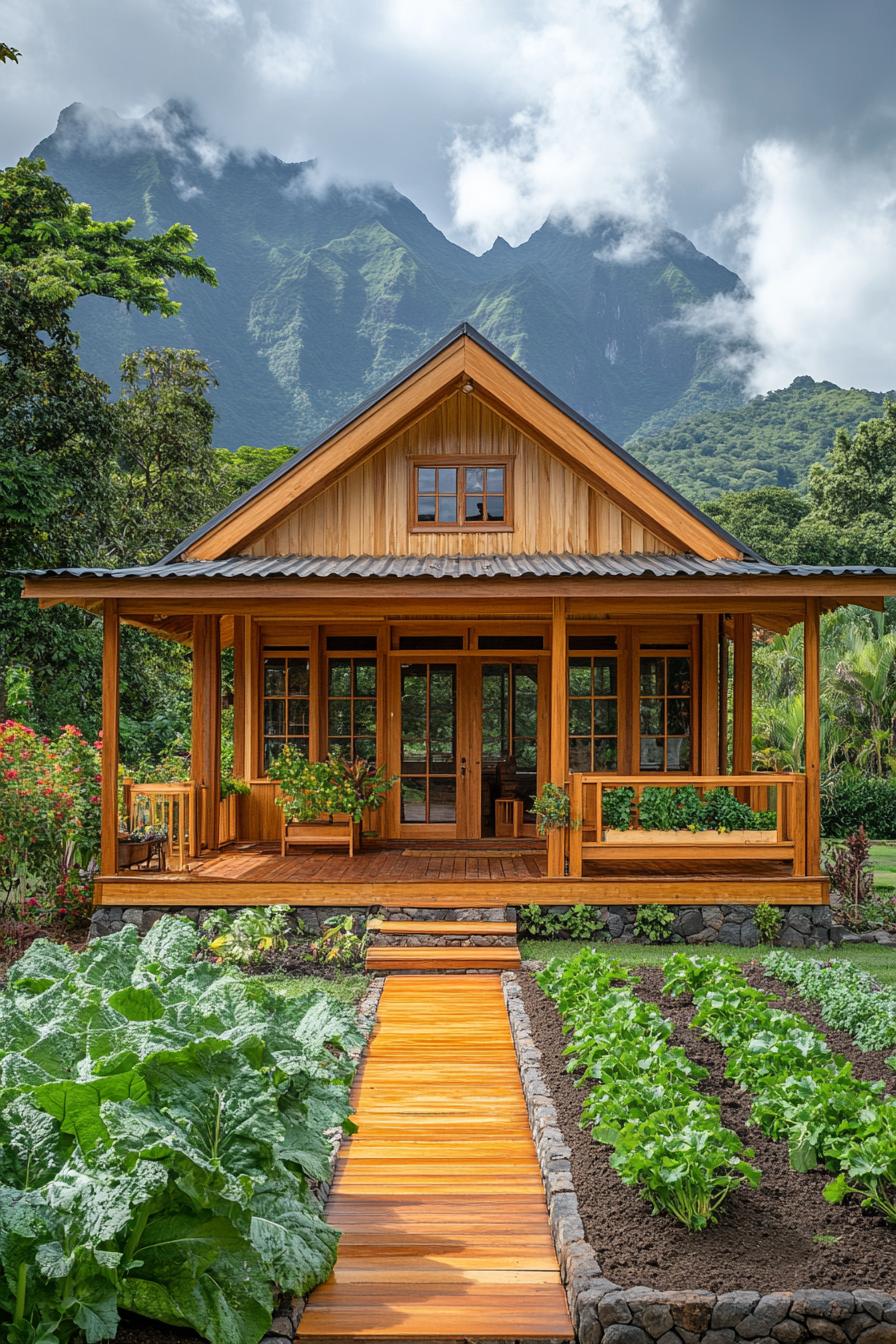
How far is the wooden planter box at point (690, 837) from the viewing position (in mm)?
10227

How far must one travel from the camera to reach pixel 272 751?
501 inches

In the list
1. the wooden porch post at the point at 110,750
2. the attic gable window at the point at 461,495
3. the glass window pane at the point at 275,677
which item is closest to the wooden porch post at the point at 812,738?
the attic gable window at the point at 461,495

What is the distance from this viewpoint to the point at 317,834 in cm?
1179

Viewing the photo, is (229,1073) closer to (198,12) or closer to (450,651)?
(450,651)

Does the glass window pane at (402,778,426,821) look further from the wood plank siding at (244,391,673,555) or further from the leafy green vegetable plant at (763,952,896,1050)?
the leafy green vegetable plant at (763,952,896,1050)

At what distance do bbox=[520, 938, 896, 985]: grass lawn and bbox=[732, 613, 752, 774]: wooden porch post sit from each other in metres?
2.95

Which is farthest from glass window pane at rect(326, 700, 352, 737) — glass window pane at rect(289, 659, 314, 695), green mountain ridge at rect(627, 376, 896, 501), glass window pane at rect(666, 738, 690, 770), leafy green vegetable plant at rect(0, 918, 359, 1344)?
green mountain ridge at rect(627, 376, 896, 501)

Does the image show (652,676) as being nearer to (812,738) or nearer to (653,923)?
(812,738)

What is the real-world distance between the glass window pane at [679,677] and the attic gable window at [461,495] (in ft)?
8.19

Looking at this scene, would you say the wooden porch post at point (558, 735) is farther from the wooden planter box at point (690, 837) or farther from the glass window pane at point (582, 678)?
the glass window pane at point (582, 678)

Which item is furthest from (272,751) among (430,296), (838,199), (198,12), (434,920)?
(430,296)

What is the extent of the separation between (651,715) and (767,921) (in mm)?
3228

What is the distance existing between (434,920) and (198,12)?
209 ft

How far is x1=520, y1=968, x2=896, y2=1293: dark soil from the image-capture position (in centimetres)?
354
